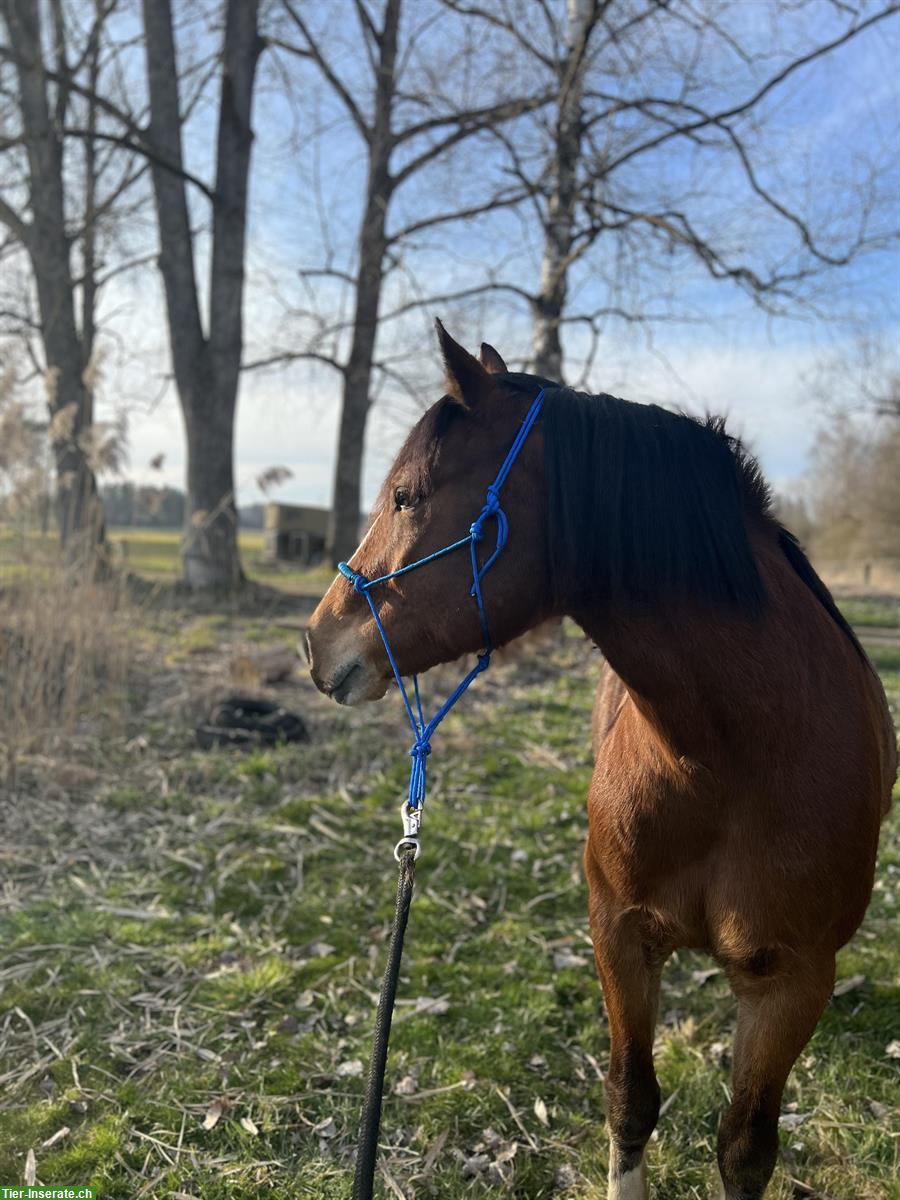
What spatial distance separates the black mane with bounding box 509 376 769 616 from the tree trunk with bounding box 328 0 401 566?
34.3ft

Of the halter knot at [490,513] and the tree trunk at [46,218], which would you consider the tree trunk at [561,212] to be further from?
the halter knot at [490,513]

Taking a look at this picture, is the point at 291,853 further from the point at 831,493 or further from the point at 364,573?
the point at 831,493

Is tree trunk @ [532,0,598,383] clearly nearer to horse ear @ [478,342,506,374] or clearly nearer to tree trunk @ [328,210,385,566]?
tree trunk @ [328,210,385,566]

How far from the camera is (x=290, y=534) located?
19.9 m

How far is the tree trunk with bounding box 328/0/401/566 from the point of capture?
1159cm

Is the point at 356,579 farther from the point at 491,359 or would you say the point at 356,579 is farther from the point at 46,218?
the point at 46,218

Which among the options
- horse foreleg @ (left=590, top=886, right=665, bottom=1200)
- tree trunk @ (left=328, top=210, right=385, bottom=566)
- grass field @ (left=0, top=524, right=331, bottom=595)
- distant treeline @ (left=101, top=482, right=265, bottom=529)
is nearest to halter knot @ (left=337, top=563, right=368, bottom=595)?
horse foreleg @ (left=590, top=886, right=665, bottom=1200)

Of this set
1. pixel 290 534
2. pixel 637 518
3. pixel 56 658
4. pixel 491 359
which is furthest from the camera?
pixel 290 534

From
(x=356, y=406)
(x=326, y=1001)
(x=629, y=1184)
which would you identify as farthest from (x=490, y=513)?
(x=356, y=406)

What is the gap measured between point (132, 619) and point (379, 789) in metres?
3.04

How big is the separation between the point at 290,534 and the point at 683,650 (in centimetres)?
1895

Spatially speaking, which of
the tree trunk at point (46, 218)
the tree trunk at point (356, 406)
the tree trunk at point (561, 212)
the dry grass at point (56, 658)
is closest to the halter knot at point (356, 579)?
the dry grass at point (56, 658)

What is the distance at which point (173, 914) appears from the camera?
3.61 meters

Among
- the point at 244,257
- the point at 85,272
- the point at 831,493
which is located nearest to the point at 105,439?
the point at 244,257
